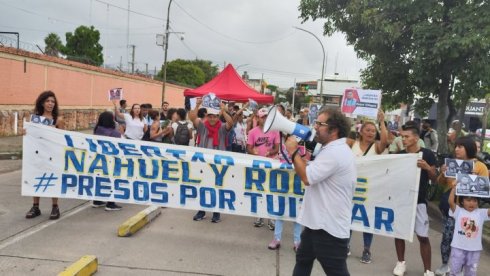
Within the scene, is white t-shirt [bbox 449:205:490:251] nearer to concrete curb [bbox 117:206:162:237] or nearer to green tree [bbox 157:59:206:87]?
concrete curb [bbox 117:206:162:237]

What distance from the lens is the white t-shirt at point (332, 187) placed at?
3.11 metres

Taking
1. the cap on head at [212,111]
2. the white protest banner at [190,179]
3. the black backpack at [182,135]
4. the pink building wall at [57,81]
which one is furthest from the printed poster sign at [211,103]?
the pink building wall at [57,81]

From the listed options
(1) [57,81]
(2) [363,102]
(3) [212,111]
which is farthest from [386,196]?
(1) [57,81]

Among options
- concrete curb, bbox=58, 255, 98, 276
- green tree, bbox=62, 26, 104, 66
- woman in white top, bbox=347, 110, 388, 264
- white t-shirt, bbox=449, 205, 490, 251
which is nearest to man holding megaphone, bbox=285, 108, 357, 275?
white t-shirt, bbox=449, 205, 490, 251

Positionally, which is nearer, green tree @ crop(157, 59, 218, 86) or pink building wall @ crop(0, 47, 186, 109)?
pink building wall @ crop(0, 47, 186, 109)

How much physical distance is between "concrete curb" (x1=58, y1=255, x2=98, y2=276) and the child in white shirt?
3.60 meters

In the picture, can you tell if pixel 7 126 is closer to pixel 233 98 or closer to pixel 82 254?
pixel 233 98

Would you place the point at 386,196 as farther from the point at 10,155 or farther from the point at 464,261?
the point at 10,155

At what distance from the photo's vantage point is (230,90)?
12.7 meters

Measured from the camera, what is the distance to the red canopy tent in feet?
40.9

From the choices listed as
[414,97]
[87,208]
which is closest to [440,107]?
[414,97]

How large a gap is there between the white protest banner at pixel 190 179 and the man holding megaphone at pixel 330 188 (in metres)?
2.02

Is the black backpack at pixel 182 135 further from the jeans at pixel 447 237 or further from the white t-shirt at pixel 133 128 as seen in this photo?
the jeans at pixel 447 237

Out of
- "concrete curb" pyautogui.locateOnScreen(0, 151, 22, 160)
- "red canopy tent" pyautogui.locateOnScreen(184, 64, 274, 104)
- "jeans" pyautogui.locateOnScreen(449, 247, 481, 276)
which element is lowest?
"concrete curb" pyautogui.locateOnScreen(0, 151, 22, 160)
